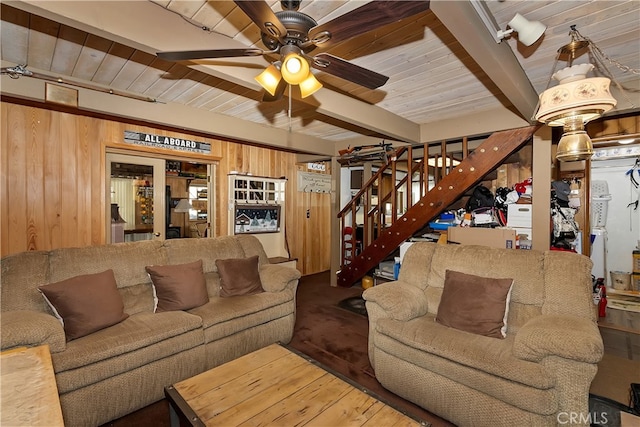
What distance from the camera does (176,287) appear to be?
8.07ft

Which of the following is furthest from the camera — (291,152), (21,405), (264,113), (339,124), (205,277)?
(291,152)

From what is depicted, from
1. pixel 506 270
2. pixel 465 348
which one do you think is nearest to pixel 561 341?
pixel 465 348

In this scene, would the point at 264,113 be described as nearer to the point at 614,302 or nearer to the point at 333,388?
the point at 333,388

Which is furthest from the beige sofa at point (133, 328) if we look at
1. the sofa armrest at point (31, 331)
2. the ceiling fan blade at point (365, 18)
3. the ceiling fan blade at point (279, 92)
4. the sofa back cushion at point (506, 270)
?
the ceiling fan blade at point (365, 18)

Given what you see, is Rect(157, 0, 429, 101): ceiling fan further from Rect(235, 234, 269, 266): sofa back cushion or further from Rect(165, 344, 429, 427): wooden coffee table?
Rect(235, 234, 269, 266): sofa back cushion

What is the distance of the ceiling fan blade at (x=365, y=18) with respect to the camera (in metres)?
1.14

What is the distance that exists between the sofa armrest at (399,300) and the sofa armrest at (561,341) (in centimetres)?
69

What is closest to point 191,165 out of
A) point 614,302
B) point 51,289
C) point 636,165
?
point 51,289

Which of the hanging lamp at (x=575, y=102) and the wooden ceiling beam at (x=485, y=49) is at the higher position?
the wooden ceiling beam at (x=485, y=49)

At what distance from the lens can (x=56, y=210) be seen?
3084 mm

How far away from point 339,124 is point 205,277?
8.29ft

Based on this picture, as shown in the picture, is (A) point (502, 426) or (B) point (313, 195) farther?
(B) point (313, 195)

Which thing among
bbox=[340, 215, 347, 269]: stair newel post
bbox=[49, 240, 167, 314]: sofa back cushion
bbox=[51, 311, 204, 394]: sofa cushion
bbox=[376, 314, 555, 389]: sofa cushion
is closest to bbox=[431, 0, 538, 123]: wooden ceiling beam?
bbox=[376, 314, 555, 389]: sofa cushion

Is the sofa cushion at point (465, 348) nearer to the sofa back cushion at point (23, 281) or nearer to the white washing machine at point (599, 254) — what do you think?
the sofa back cushion at point (23, 281)
